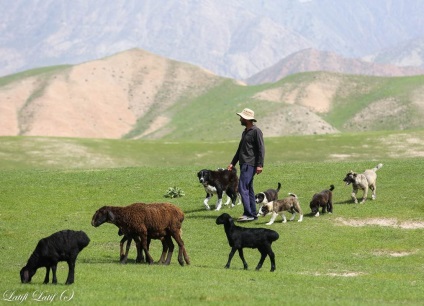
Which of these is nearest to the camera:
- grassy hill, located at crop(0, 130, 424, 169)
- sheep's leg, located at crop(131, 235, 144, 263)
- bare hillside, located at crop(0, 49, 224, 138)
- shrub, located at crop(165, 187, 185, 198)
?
sheep's leg, located at crop(131, 235, 144, 263)

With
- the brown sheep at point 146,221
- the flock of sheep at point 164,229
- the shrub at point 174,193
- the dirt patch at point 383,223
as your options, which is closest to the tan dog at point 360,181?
the dirt patch at point 383,223

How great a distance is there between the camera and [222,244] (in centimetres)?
2545

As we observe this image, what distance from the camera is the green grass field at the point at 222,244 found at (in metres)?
15.4

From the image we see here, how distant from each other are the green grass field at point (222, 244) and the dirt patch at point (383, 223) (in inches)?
1.6

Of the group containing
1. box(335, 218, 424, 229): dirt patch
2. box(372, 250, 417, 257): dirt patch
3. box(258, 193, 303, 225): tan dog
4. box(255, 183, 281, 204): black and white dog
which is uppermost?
box(255, 183, 281, 204): black and white dog

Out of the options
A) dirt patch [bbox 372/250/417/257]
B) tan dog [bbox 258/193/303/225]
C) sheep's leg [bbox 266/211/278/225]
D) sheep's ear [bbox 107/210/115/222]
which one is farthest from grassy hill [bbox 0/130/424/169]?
sheep's ear [bbox 107/210/115/222]

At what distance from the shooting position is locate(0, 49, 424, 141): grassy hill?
15050cm

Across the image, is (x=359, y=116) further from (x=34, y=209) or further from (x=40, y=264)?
(x=40, y=264)

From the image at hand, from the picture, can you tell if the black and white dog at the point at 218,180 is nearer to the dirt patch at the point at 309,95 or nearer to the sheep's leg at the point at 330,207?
the sheep's leg at the point at 330,207

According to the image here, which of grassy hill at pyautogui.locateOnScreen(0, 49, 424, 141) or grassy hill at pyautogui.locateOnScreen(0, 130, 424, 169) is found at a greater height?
grassy hill at pyautogui.locateOnScreen(0, 49, 424, 141)

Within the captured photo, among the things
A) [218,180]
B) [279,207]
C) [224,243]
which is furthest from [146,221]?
[218,180]

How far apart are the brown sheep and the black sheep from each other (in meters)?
3.52

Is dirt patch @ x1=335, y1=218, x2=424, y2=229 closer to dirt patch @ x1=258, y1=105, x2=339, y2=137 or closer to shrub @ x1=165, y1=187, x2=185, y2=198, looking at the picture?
shrub @ x1=165, y1=187, x2=185, y2=198

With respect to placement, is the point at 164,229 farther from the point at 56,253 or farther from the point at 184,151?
the point at 184,151
